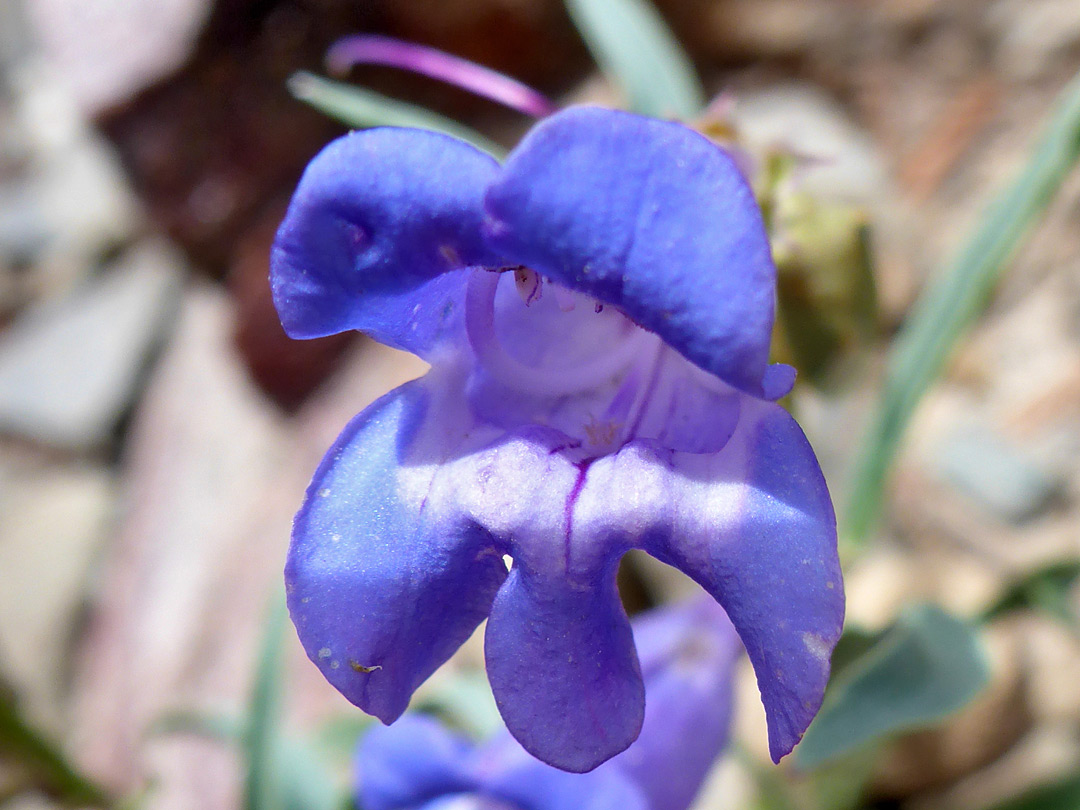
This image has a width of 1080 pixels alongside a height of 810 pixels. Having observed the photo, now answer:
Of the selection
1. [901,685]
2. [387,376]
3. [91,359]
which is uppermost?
[901,685]

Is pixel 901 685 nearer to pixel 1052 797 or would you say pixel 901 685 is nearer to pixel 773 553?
pixel 773 553

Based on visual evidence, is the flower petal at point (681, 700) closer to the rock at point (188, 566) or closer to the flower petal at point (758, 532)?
the flower petal at point (758, 532)

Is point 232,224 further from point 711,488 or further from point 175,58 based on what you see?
point 711,488

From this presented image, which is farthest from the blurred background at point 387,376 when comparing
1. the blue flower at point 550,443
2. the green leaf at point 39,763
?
the blue flower at point 550,443

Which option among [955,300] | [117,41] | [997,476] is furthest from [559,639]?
[117,41]

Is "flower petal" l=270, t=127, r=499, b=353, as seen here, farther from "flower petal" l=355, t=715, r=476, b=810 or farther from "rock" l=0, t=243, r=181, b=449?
"rock" l=0, t=243, r=181, b=449

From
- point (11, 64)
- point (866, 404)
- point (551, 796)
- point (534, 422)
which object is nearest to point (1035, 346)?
point (866, 404)
